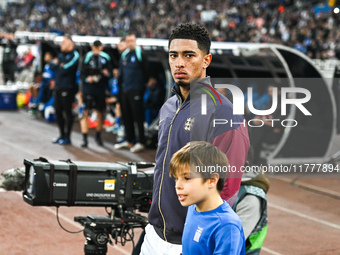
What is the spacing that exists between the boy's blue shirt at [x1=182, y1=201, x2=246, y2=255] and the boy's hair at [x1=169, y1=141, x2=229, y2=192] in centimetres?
18

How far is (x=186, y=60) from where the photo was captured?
3320mm

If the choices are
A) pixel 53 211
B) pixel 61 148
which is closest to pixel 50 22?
pixel 61 148

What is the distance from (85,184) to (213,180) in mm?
1667

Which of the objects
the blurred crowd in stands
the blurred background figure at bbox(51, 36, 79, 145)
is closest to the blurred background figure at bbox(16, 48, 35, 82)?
the blurred crowd in stands

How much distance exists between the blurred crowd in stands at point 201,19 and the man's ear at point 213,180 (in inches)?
592

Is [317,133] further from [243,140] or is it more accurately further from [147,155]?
[243,140]

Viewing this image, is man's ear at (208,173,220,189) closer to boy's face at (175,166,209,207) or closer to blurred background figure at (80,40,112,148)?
boy's face at (175,166,209,207)

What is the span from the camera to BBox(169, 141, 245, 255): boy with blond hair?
2916 millimetres

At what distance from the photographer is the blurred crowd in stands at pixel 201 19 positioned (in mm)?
23094

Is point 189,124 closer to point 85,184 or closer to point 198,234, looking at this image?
point 198,234

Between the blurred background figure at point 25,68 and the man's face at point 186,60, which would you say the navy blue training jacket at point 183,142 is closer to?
the man's face at point 186,60

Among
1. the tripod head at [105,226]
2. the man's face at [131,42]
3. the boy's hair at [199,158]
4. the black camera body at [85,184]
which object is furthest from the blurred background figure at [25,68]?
the boy's hair at [199,158]

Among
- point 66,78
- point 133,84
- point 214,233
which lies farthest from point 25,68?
point 214,233

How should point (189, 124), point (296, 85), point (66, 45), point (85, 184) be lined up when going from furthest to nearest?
point (66, 45), point (296, 85), point (85, 184), point (189, 124)
